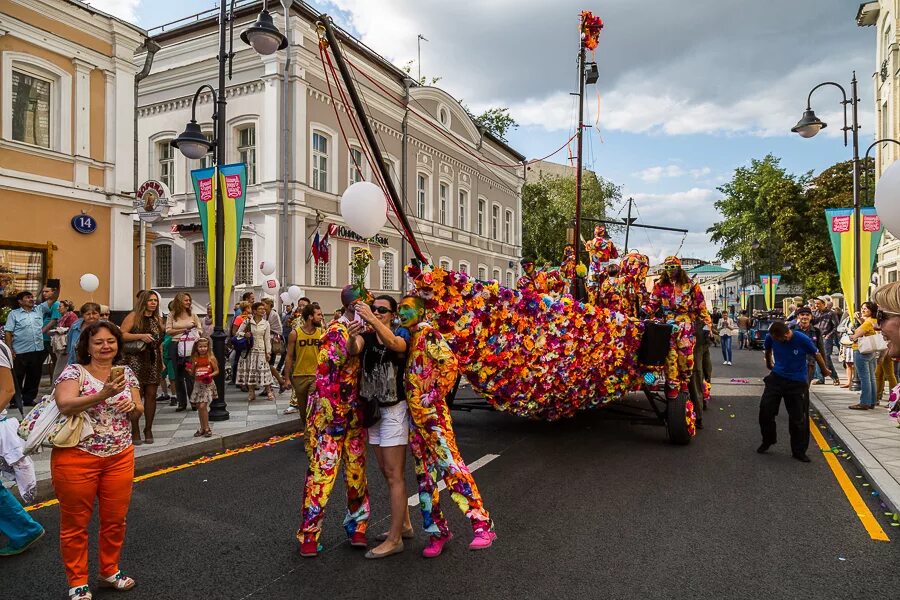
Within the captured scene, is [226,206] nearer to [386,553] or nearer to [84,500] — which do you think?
[84,500]

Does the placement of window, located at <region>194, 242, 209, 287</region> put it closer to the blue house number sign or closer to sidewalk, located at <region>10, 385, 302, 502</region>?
the blue house number sign

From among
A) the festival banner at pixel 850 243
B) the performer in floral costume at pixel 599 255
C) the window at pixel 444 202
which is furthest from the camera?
the window at pixel 444 202

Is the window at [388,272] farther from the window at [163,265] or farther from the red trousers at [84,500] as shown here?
the red trousers at [84,500]

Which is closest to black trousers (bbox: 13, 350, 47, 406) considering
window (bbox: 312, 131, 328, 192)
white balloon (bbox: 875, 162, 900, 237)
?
white balloon (bbox: 875, 162, 900, 237)

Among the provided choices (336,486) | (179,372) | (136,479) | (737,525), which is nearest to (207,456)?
(136,479)

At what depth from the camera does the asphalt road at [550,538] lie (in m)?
3.62

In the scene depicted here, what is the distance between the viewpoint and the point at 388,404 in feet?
13.0

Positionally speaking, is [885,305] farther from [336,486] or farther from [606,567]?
[336,486]

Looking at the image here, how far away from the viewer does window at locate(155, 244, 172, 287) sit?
21.5m

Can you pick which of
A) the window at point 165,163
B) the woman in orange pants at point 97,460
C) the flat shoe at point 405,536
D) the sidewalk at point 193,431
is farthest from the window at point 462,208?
the woman in orange pants at point 97,460

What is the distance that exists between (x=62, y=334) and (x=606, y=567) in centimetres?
1042

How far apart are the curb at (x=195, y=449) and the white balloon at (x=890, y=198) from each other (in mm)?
7242

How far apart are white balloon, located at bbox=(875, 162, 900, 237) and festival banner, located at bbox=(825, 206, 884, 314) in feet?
30.5

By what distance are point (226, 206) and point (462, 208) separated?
21031 millimetres
